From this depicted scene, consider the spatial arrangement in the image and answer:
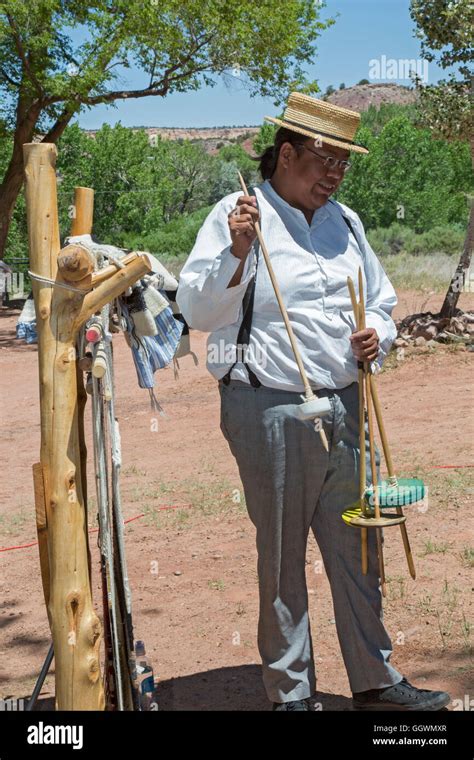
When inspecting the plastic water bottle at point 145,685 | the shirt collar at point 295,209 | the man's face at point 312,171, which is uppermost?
the man's face at point 312,171

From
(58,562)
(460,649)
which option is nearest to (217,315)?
(58,562)

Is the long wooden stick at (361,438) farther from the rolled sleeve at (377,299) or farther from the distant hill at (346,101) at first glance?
the distant hill at (346,101)

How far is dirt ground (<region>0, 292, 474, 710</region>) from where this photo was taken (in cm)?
403

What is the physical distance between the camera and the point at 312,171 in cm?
308

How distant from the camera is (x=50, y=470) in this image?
9.32 feet

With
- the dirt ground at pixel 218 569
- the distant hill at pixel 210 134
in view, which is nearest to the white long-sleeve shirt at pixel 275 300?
the dirt ground at pixel 218 569

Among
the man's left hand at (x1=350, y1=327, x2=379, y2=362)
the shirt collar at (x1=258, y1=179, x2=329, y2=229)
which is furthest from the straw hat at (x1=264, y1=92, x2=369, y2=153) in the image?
the man's left hand at (x1=350, y1=327, x2=379, y2=362)

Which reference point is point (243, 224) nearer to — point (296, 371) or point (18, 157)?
point (296, 371)

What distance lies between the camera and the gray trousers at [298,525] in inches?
122

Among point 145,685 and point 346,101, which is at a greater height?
point 346,101

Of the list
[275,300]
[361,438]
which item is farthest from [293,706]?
[275,300]

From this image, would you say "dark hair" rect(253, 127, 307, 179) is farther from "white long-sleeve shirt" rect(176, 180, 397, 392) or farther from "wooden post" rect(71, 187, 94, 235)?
"wooden post" rect(71, 187, 94, 235)

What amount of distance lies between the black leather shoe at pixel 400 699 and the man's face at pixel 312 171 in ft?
5.30

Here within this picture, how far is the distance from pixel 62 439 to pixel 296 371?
742 millimetres
